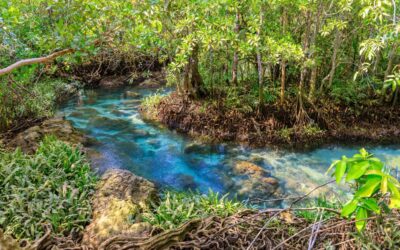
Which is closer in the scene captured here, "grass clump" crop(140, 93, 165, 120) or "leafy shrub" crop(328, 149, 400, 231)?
"leafy shrub" crop(328, 149, 400, 231)

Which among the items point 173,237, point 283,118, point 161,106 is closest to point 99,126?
point 161,106

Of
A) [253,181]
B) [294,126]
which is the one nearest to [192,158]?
[253,181]

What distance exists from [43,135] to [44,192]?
334 cm

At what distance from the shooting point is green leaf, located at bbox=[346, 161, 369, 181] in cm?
213

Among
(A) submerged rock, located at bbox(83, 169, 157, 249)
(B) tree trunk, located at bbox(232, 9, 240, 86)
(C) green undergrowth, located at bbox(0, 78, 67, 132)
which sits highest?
(B) tree trunk, located at bbox(232, 9, 240, 86)

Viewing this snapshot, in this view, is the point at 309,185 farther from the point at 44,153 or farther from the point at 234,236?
the point at 44,153

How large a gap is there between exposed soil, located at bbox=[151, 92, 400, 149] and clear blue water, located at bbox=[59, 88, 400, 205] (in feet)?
1.33

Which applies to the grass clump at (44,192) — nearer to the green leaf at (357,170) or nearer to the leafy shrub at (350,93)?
the green leaf at (357,170)

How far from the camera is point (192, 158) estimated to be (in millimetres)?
8188

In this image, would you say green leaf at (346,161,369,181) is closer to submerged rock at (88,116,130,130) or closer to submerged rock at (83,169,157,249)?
submerged rock at (83,169,157,249)

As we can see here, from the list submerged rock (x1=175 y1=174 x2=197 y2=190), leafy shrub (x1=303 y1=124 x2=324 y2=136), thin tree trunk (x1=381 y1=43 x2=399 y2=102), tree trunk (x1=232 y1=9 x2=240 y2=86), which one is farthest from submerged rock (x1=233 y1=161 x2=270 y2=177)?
thin tree trunk (x1=381 y1=43 x2=399 y2=102)

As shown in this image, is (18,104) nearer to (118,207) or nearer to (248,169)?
(118,207)

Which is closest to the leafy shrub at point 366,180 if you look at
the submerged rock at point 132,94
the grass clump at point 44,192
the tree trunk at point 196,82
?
the grass clump at point 44,192

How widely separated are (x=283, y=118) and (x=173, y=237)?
6438mm
